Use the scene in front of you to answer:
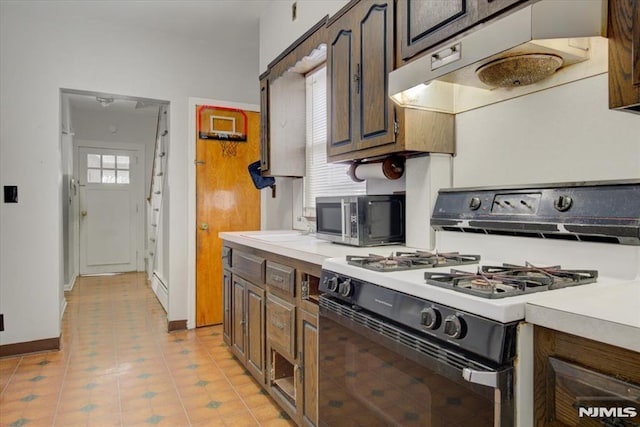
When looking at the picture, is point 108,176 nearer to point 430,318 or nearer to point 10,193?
point 10,193

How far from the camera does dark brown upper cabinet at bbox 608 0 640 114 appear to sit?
988 mm

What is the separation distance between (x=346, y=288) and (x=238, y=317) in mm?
1555

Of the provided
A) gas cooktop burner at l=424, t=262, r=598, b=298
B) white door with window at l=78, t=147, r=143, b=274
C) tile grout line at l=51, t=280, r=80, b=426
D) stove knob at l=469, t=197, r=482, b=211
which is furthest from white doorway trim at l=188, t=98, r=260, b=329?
white door with window at l=78, t=147, r=143, b=274

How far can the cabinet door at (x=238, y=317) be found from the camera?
2670 millimetres

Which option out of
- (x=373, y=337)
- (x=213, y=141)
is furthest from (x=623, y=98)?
(x=213, y=141)

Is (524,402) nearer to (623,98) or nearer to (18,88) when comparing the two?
(623,98)

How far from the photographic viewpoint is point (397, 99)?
1.75m

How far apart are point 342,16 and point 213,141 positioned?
2.03m

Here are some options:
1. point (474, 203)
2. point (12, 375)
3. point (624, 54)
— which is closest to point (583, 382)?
point (624, 54)

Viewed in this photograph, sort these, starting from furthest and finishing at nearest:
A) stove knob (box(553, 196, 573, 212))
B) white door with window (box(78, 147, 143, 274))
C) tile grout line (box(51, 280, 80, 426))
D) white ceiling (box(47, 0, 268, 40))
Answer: white door with window (box(78, 147, 143, 274)), white ceiling (box(47, 0, 268, 40)), tile grout line (box(51, 280, 80, 426)), stove knob (box(553, 196, 573, 212))

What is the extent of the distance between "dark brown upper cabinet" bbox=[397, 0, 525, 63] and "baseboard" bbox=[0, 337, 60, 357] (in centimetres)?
328

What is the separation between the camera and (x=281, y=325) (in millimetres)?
2100

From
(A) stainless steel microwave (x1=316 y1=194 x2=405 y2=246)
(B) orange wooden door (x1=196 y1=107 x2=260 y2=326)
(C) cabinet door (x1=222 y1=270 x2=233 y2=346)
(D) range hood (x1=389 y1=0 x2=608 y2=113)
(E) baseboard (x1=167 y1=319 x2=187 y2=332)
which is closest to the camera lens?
(D) range hood (x1=389 y1=0 x2=608 y2=113)

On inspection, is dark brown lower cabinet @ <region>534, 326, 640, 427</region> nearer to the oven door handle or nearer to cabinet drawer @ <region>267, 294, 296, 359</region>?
the oven door handle
